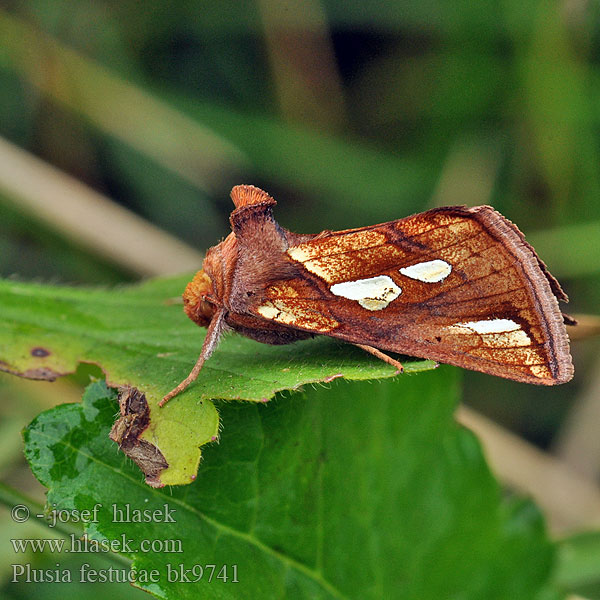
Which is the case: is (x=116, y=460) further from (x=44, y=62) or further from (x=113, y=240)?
(x=44, y=62)

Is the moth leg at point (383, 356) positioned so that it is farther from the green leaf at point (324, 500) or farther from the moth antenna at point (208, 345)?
the moth antenna at point (208, 345)

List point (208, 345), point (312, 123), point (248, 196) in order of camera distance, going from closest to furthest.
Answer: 1. point (208, 345)
2. point (248, 196)
3. point (312, 123)

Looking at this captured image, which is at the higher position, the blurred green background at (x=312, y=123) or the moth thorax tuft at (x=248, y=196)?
the blurred green background at (x=312, y=123)

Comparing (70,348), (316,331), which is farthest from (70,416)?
(316,331)

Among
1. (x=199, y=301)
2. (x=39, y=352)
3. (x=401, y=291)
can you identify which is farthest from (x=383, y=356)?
(x=39, y=352)

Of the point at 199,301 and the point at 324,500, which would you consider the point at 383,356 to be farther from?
the point at 199,301

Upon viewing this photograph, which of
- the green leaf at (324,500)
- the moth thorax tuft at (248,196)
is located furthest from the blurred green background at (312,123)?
the moth thorax tuft at (248,196)

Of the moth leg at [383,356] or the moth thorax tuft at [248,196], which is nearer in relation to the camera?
the moth leg at [383,356]
